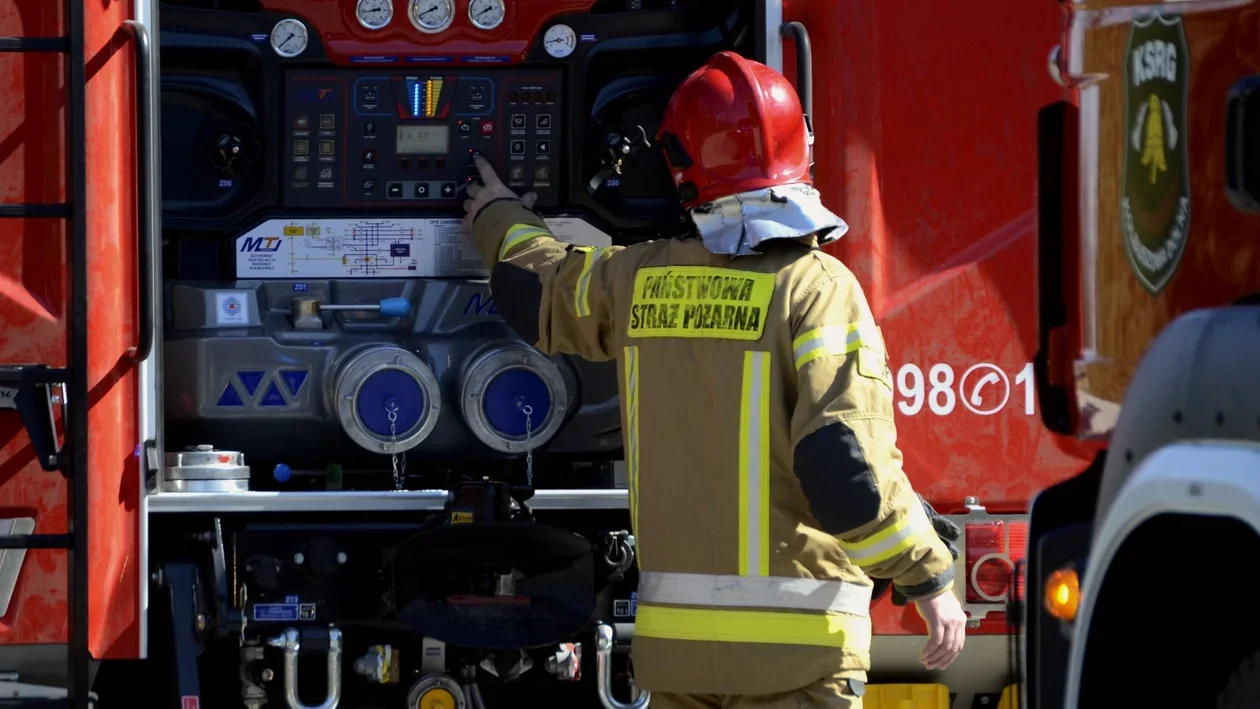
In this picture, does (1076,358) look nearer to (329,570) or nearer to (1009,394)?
(1009,394)

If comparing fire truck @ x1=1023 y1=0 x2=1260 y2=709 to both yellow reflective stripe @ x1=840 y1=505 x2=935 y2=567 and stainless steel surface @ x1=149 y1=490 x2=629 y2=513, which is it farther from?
stainless steel surface @ x1=149 y1=490 x2=629 y2=513

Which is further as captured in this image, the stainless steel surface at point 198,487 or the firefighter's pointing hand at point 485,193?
the firefighter's pointing hand at point 485,193

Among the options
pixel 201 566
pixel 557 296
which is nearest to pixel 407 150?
pixel 557 296

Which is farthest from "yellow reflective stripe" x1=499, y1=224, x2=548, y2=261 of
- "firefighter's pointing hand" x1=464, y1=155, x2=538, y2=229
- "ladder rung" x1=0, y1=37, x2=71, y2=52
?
"ladder rung" x1=0, y1=37, x2=71, y2=52

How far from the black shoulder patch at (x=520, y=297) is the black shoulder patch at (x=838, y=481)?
81 cm

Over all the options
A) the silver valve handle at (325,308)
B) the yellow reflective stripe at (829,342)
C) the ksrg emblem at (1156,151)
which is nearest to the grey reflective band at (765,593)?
the yellow reflective stripe at (829,342)

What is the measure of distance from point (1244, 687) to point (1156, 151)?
0.69m

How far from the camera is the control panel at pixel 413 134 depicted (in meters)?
4.04

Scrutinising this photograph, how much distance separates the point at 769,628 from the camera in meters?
3.03

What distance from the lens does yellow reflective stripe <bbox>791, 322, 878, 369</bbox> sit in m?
3.03

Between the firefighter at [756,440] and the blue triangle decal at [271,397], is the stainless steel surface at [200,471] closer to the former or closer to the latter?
the blue triangle decal at [271,397]

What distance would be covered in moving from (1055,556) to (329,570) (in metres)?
1.97

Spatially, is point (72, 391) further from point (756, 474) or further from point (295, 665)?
point (756, 474)

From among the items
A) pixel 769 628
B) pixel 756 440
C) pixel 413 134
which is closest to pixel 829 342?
pixel 756 440
